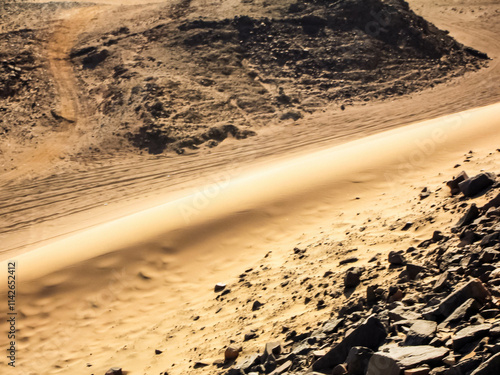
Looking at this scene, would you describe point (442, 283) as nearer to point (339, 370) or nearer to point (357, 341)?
point (357, 341)

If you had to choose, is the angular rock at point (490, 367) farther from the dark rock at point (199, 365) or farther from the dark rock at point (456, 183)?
the dark rock at point (456, 183)

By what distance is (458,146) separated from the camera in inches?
376

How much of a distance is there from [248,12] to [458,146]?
1171 centimetres

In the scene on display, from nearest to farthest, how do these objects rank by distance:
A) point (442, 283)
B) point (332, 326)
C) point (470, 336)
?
point (470, 336)
point (442, 283)
point (332, 326)

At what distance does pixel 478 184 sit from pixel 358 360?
139 inches

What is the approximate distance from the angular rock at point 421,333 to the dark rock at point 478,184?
3.03 meters

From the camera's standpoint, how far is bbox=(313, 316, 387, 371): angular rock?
383 cm

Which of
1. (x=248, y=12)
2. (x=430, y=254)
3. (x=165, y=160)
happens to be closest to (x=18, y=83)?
(x=165, y=160)

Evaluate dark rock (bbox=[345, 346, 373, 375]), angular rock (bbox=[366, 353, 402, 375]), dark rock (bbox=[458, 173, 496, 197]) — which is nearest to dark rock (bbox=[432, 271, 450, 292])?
dark rock (bbox=[345, 346, 373, 375])

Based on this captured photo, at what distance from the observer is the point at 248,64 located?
17.4m

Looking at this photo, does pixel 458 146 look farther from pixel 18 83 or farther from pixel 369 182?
pixel 18 83

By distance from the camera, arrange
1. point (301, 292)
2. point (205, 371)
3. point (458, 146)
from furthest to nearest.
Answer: point (458, 146) < point (301, 292) < point (205, 371)

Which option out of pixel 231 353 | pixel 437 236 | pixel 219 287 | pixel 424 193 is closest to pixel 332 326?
pixel 231 353

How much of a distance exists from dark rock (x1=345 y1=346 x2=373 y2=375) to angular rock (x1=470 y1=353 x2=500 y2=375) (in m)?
0.82
